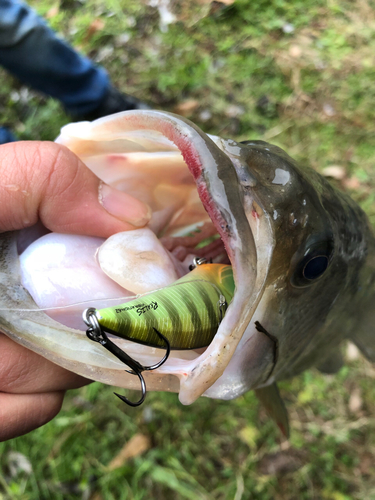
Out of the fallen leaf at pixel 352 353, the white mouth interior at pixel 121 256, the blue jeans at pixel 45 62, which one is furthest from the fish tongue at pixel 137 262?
the fallen leaf at pixel 352 353

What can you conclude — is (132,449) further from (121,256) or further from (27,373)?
(121,256)

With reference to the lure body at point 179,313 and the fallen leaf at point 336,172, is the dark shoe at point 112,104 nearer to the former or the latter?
the fallen leaf at point 336,172

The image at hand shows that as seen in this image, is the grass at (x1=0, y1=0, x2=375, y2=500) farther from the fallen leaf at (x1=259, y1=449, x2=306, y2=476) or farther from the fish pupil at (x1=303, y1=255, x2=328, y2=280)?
the fish pupil at (x1=303, y1=255, x2=328, y2=280)

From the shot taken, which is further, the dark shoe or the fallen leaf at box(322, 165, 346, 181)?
the fallen leaf at box(322, 165, 346, 181)

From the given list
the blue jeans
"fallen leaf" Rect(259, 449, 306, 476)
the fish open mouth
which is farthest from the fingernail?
"fallen leaf" Rect(259, 449, 306, 476)

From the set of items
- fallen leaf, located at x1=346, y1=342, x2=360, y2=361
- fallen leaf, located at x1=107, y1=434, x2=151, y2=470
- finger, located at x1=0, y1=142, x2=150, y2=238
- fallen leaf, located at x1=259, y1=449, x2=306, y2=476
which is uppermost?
finger, located at x1=0, y1=142, x2=150, y2=238

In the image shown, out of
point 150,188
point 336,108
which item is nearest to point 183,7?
point 336,108
